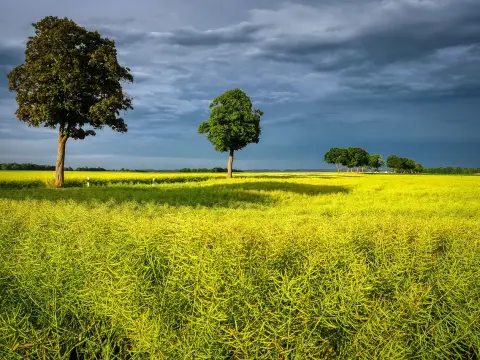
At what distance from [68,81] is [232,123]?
3056cm

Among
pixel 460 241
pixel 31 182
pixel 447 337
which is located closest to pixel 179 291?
pixel 447 337

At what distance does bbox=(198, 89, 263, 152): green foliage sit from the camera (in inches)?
2427

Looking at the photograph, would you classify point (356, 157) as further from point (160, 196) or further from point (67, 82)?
point (160, 196)

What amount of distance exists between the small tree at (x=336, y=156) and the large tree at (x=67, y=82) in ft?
466

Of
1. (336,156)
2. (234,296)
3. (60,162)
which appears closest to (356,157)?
(336,156)

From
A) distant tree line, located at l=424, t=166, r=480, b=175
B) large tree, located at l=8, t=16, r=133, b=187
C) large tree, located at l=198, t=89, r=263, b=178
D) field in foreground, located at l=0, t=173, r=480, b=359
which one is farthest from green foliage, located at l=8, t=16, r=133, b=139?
distant tree line, located at l=424, t=166, r=480, b=175

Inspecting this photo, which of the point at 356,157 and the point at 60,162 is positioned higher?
the point at 356,157

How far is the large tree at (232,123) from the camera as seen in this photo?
6169 cm

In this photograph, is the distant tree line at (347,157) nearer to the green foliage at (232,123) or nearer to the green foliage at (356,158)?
the green foliage at (356,158)

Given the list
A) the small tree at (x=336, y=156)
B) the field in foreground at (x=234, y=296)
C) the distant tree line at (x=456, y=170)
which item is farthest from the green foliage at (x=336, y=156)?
the field in foreground at (x=234, y=296)

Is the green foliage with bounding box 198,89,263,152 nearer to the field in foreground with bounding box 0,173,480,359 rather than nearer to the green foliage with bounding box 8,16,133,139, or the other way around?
the green foliage with bounding box 8,16,133,139

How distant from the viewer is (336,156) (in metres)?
171

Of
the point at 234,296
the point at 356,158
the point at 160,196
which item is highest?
the point at 356,158

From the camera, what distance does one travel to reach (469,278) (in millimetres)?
3924
